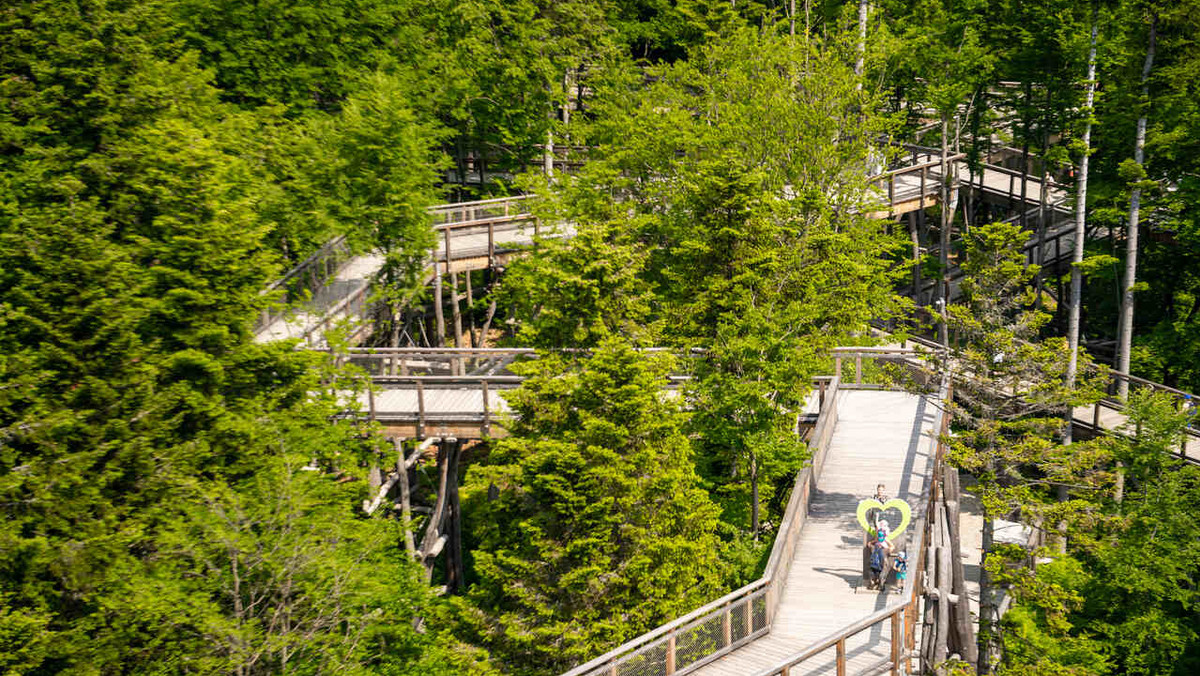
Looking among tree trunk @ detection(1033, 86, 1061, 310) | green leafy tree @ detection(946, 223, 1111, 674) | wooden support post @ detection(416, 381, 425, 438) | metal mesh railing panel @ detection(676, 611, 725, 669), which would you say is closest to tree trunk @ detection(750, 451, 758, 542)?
green leafy tree @ detection(946, 223, 1111, 674)

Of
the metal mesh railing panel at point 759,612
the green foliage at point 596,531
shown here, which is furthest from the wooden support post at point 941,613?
the green foliage at point 596,531

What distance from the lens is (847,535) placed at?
2041cm

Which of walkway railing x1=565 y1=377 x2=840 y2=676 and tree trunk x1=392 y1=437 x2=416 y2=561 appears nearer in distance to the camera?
walkway railing x1=565 y1=377 x2=840 y2=676

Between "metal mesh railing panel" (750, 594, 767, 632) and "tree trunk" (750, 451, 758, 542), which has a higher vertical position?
"tree trunk" (750, 451, 758, 542)

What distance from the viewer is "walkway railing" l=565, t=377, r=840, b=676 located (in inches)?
615

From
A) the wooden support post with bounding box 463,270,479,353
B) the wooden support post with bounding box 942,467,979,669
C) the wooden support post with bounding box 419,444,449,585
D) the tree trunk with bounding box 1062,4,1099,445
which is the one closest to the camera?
the wooden support post with bounding box 942,467,979,669

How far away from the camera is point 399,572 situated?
70.3 ft

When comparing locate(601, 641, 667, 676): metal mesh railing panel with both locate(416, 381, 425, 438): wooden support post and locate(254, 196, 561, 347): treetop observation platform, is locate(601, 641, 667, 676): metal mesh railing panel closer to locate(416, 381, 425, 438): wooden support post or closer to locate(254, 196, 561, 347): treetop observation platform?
locate(254, 196, 561, 347): treetop observation platform

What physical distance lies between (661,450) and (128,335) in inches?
373

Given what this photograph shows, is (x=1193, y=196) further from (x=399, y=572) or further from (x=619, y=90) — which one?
(x=399, y=572)

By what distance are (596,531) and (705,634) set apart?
2759mm

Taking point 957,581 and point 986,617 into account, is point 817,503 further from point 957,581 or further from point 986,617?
point 986,617

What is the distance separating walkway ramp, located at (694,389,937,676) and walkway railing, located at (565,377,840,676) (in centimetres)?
22

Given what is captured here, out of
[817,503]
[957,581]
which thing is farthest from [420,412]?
[957,581]
